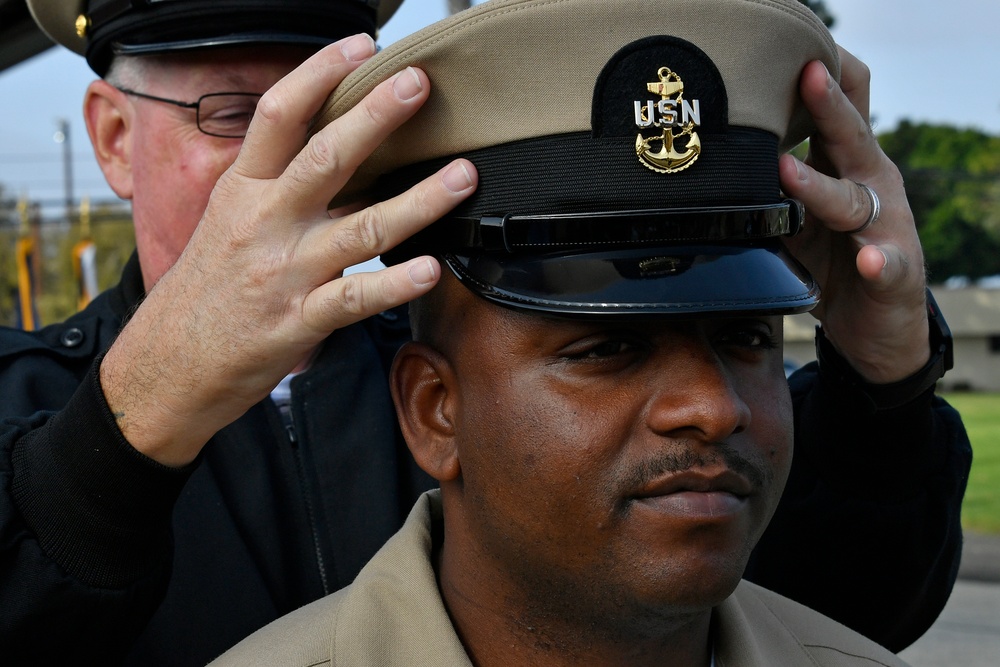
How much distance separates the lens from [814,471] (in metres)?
2.64

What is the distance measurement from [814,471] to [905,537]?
0.25 meters

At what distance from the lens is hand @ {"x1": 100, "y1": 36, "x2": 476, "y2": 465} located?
5.57 feet

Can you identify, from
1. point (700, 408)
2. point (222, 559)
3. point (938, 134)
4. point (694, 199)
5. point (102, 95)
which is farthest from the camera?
point (938, 134)

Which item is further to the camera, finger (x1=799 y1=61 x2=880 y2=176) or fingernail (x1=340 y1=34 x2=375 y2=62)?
finger (x1=799 y1=61 x2=880 y2=176)

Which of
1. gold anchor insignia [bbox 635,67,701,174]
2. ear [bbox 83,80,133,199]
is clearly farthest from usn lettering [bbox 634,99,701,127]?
ear [bbox 83,80,133,199]

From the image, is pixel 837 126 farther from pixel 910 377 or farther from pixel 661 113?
pixel 910 377

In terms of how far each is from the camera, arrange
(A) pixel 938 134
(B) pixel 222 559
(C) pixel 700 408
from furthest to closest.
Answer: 1. (A) pixel 938 134
2. (B) pixel 222 559
3. (C) pixel 700 408

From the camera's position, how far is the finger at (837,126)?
1.95 m

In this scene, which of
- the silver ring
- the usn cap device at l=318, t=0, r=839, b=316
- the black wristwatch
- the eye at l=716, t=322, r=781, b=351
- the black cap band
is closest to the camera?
the usn cap device at l=318, t=0, r=839, b=316

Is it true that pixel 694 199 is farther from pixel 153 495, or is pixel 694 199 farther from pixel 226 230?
pixel 153 495

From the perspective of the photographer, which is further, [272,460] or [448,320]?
[272,460]

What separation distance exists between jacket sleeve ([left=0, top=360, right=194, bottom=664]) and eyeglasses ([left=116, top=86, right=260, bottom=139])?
3.07 ft

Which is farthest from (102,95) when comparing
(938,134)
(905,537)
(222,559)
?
(938,134)

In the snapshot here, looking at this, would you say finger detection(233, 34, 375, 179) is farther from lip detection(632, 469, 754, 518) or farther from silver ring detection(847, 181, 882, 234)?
silver ring detection(847, 181, 882, 234)
